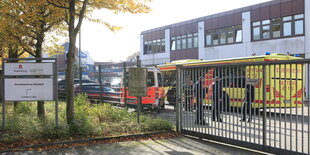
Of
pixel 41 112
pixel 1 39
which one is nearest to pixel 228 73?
pixel 41 112

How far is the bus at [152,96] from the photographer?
12.2 m

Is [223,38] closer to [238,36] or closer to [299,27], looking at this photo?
[238,36]

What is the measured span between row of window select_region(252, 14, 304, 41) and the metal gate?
20463 mm

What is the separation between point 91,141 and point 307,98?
4.73 metres

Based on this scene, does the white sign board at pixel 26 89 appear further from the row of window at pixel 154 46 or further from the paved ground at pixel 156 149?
the row of window at pixel 154 46

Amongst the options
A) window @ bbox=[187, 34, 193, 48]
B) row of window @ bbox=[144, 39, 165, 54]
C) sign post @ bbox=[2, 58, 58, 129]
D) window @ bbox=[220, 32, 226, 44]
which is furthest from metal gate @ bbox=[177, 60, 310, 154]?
row of window @ bbox=[144, 39, 165, 54]

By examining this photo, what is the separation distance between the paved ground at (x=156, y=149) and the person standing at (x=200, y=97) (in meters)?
0.58

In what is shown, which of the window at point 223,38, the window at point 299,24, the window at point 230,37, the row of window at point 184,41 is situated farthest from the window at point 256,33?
the row of window at point 184,41

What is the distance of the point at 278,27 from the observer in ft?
85.9

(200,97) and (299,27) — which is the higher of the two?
(299,27)

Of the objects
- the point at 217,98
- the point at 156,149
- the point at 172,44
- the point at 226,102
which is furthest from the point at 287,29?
the point at 156,149

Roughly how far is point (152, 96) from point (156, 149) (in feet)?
22.0

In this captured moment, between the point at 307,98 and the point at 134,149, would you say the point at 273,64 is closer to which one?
the point at 307,98

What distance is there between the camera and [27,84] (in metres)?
7.60
